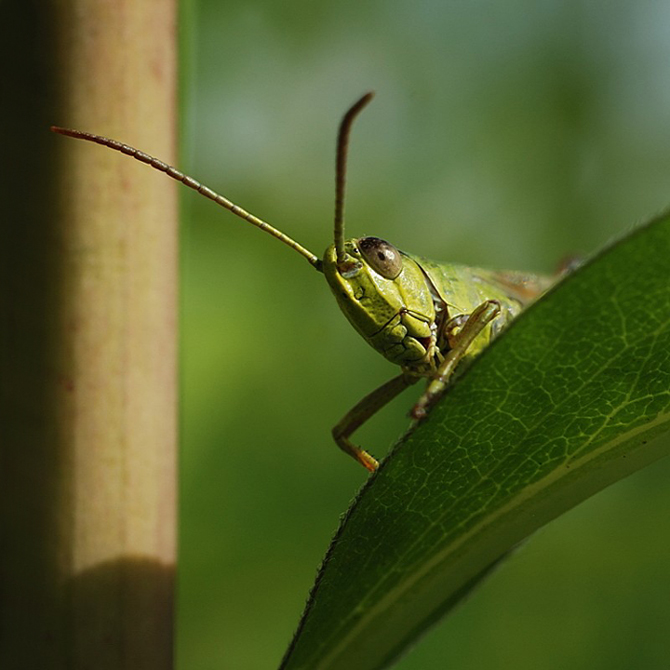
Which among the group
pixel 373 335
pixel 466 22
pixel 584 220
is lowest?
pixel 584 220

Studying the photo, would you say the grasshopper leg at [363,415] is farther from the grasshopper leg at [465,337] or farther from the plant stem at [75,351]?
the plant stem at [75,351]

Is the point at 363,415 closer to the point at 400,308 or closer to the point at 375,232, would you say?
the point at 400,308

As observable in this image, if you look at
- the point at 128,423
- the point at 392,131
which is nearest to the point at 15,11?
the point at 128,423

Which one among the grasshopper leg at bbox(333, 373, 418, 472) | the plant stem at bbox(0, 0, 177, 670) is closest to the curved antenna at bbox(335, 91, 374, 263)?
the plant stem at bbox(0, 0, 177, 670)

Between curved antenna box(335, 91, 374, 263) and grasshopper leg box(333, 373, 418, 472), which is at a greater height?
curved antenna box(335, 91, 374, 263)

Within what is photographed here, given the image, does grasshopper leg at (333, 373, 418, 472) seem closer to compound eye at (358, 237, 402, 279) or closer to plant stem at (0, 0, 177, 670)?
compound eye at (358, 237, 402, 279)

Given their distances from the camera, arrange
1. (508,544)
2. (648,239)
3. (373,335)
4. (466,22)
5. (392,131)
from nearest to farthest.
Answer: (648,239)
(508,544)
(373,335)
(392,131)
(466,22)

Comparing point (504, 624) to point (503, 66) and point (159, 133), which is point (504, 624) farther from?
point (503, 66)
